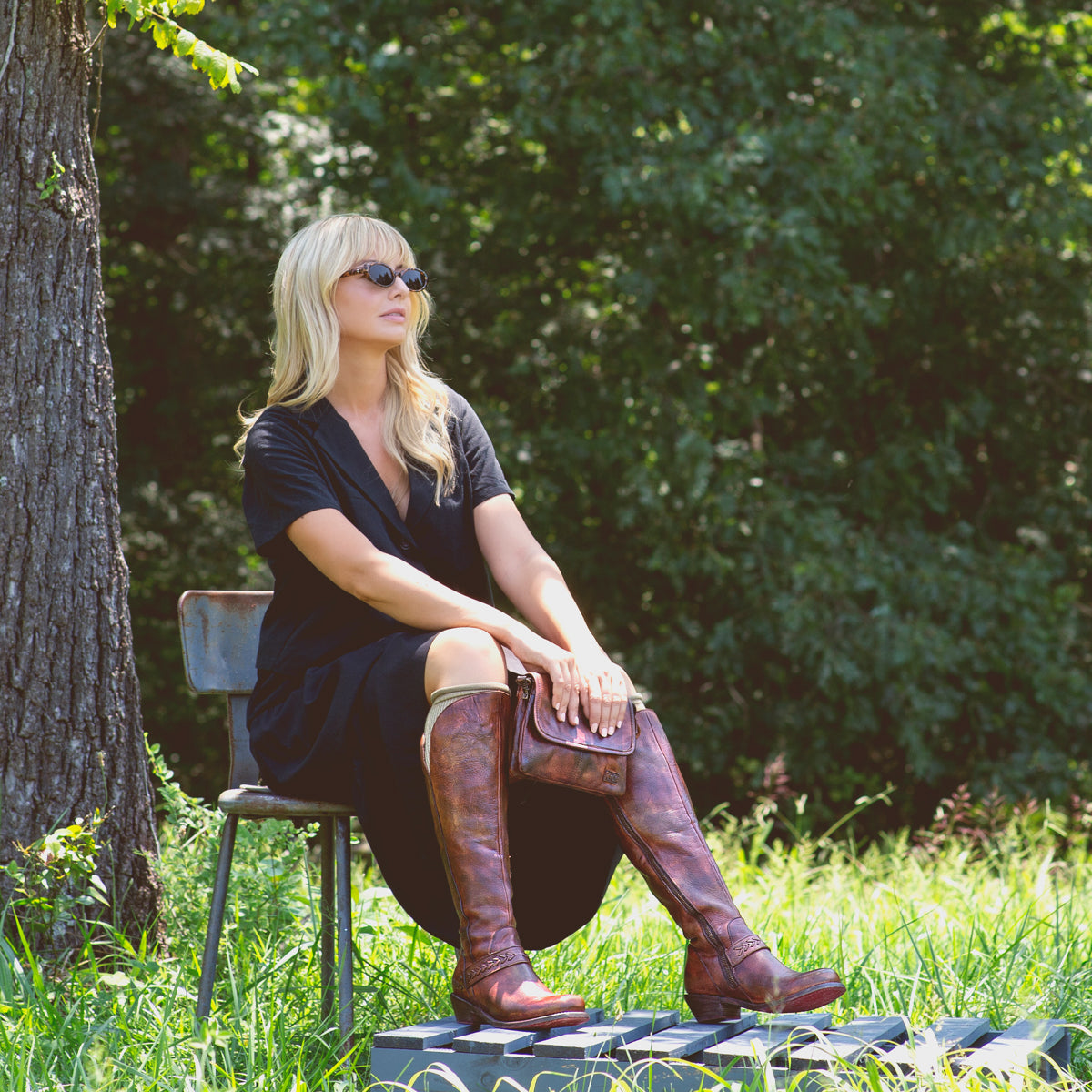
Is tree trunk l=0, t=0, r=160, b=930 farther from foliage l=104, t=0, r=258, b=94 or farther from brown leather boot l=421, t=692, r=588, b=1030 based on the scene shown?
→ brown leather boot l=421, t=692, r=588, b=1030

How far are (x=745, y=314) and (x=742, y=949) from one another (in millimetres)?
4081

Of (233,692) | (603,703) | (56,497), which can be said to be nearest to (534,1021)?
(603,703)

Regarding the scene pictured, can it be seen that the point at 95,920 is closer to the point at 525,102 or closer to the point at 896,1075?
the point at 896,1075

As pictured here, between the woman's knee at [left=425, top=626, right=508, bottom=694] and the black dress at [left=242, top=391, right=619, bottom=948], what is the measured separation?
4cm

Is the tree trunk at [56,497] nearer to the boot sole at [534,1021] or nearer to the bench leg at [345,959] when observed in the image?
the bench leg at [345,959]

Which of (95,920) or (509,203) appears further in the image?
(509,203)

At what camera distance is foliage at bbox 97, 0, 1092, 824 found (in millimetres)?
5988

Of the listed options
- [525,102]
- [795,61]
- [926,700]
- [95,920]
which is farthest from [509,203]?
[95,920]

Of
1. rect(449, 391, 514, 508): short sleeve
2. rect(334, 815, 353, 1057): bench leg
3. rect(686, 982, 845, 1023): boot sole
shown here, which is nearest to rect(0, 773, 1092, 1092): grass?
rect(334, 815, 353, 1057): bench leg

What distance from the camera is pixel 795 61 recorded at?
241 inches

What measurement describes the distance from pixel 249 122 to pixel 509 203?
199cm

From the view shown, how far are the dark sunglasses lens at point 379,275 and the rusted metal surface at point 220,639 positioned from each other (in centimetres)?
72

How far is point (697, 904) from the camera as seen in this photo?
2240mm

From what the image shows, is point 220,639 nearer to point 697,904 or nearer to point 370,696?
point 370,696
